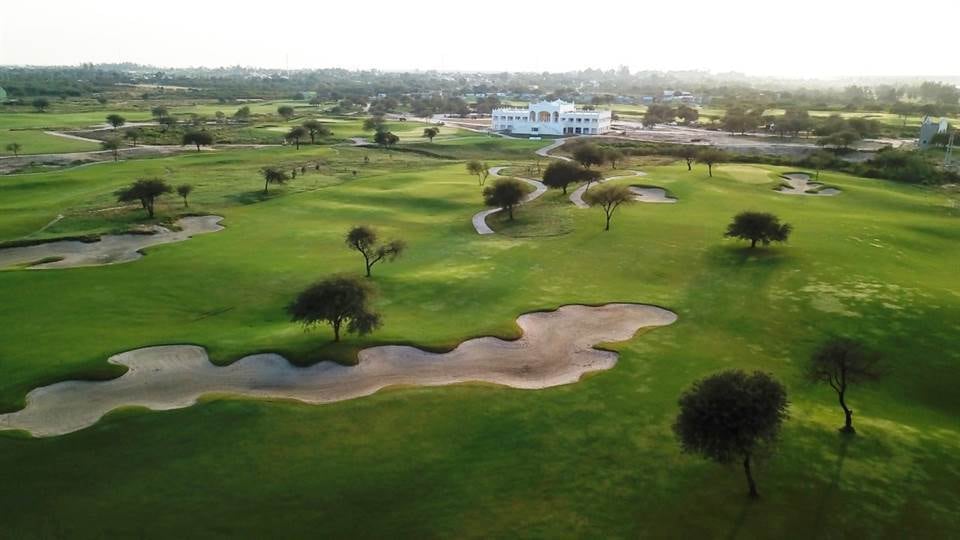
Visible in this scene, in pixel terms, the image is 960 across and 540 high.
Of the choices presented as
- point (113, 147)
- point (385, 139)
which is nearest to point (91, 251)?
point (113, 147)

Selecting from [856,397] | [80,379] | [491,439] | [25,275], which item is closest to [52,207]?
[25,275]

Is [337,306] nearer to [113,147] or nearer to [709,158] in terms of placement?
[709,158]

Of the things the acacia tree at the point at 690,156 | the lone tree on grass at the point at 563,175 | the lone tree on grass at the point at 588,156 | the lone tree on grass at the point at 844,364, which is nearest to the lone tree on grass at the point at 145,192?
the lone tree on grass at the point at 563,175

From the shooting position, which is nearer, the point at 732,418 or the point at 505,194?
the point at 732,418

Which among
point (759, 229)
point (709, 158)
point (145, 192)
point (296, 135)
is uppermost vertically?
point (709, 158)

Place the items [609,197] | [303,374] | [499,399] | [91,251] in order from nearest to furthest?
[499,399] → [303,374] → [91,251] → [609,197]

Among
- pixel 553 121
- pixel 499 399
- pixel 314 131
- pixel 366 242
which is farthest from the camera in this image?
pixel 553 121

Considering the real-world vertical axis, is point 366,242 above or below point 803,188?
below
